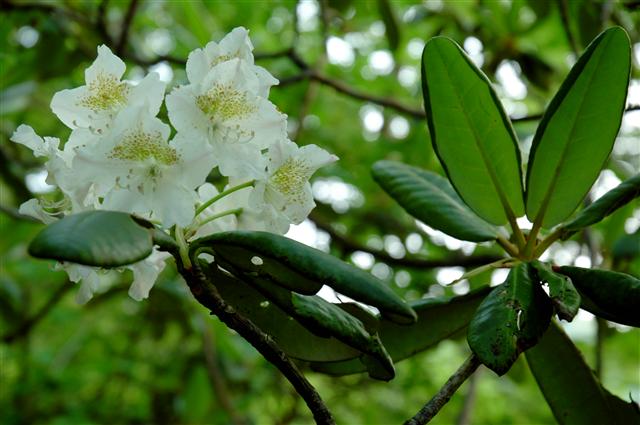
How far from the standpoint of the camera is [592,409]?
1.08 metres

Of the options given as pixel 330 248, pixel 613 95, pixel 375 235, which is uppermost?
pixel 613 95

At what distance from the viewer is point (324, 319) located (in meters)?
0.80

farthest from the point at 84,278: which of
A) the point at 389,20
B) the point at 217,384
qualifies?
the point at 389,20

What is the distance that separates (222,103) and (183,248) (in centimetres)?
21

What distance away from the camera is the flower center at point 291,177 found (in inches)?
38.5

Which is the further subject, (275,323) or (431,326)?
(431,326)

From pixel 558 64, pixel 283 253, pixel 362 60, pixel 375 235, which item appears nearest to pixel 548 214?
pixel 283 253

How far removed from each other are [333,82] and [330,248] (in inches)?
21.7

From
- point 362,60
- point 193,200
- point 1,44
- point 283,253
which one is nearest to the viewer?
point 283,253

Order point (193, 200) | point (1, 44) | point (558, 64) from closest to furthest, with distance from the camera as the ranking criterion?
point (193, 200)
point (1, 44)
point (558, 64)

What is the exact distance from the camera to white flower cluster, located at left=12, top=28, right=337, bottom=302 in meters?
0.89

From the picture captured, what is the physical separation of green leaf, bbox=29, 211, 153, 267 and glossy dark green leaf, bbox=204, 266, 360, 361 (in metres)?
0.20

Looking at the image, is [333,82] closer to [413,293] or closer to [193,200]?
[413,293]

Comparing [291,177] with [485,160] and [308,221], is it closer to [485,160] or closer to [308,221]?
[485,160]
